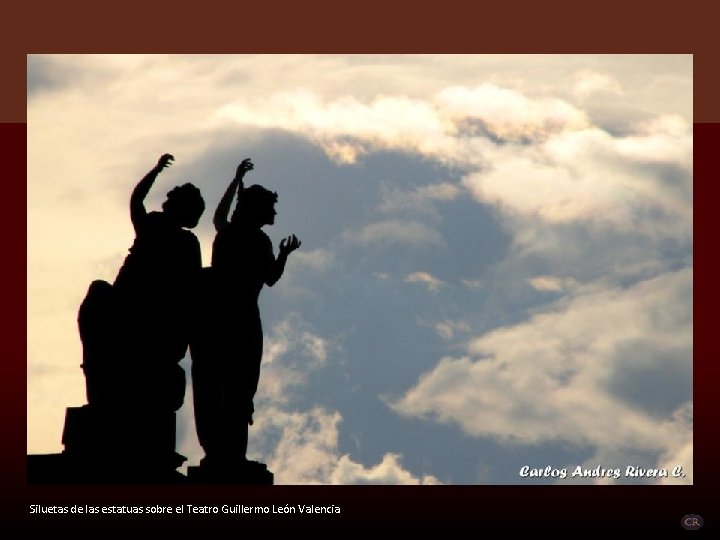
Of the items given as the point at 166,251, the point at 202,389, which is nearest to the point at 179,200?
the point at 166,251

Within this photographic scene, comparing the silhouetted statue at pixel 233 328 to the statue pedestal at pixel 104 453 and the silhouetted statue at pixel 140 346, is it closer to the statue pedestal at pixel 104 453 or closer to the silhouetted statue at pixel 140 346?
the silhouetted statue at pixel 140 346

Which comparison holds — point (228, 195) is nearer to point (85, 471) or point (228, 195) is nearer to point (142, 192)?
point (142, 192)

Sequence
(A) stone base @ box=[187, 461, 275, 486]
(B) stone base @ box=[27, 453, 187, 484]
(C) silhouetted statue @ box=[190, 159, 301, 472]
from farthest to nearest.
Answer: (C) silhouetted statue @ box=[190, 159, 301, 472] < (A) stone base @ box=[187, 461, 275, 486] < (B) stone base @ box=[27, 453, 187, 484]

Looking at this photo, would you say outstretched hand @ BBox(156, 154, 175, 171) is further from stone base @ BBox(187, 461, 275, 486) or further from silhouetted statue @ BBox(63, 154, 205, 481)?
stone base @ BBox(187, 461, 275, 486)

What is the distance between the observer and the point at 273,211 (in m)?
27.7

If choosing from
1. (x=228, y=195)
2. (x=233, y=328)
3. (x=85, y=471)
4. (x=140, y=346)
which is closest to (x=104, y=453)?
(x=85, y=471)

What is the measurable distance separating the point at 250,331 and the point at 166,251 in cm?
168

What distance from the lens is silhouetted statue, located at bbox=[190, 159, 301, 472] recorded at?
27219 millimetres

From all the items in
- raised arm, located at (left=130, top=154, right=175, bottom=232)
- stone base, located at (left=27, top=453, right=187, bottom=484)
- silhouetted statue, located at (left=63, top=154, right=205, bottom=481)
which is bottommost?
stone base, located at (left=27, top=453, right=187, bottom=484)

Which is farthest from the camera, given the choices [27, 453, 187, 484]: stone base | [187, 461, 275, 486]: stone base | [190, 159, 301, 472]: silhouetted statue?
[190, 159, 301, 472]: silhouetted statue

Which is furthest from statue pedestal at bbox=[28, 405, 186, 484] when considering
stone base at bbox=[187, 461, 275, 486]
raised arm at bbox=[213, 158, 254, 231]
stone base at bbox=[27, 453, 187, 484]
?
raised arm at bbox=[213, 158, 254, 231]

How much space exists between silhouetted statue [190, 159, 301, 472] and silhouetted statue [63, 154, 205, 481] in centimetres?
57

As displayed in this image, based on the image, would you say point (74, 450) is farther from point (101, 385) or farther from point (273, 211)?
point (273, 211)

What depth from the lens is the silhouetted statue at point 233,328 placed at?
89.3 feet
